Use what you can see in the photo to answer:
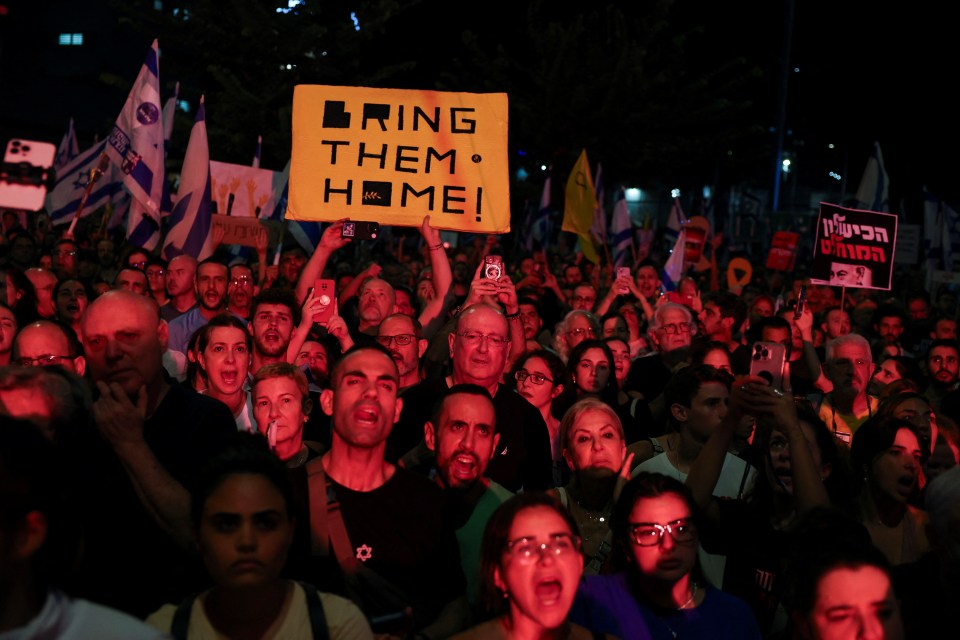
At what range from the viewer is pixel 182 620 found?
318 centimetres

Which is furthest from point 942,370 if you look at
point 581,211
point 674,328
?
point 581,211

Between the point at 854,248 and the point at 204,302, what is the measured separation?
6.01m

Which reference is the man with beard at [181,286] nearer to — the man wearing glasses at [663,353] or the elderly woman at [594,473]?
the man wearing glasses at [663,353]

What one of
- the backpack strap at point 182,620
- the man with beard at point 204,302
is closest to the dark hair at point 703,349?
the man with beard at point 204,302

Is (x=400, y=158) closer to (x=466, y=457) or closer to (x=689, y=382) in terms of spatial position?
(x=689, y=382)

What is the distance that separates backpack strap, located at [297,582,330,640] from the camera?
10.5ft

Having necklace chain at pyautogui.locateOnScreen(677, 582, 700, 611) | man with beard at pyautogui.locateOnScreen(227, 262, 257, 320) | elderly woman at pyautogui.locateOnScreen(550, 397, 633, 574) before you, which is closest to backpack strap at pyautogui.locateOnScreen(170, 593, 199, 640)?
necklace chain at pyautogui.locateOnScreen(677, 582, 700, 611)

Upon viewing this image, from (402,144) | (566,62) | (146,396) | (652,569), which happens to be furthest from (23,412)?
(566,62)

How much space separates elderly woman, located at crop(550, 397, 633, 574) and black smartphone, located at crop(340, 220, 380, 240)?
2616 mm

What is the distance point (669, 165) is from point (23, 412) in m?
31.2

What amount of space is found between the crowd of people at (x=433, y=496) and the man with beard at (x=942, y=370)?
176cm

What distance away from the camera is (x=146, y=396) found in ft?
13.1

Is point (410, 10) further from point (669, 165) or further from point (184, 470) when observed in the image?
point (184, 470)

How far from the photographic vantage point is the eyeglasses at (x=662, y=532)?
12.7 feet
